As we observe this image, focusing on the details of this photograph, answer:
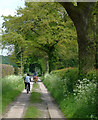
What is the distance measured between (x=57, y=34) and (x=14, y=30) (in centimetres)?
587

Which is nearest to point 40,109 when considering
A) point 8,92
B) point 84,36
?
point 84,36

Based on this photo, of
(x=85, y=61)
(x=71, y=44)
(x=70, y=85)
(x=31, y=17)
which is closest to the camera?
(x=85, y=61)

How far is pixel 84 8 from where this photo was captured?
51.3ft

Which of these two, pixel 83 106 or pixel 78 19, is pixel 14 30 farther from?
pixel 83 106

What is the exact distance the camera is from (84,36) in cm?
1543

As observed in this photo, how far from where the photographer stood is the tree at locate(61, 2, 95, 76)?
15.3 metres

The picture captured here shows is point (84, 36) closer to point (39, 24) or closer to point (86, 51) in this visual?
point (86, 51)

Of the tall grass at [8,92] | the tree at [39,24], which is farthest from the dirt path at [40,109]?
the tree at [39,24]

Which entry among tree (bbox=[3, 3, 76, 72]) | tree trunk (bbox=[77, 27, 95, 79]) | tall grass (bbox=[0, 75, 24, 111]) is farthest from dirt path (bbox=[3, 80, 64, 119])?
tree (bbox=[3, 3, 76, 72])

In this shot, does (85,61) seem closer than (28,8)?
Yes

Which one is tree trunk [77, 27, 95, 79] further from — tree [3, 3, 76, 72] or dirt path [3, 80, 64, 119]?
tree [3, 3, 76, 72]

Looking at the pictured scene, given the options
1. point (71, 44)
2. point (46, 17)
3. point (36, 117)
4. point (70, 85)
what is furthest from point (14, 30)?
point (36, 117)

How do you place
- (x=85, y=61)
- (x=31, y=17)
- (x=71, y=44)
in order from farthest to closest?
(x=71, y=44), (x=31, y=17), (x=85, y=61)

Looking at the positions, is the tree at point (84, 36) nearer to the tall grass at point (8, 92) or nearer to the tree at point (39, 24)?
the tall grass at point (8, 92)
